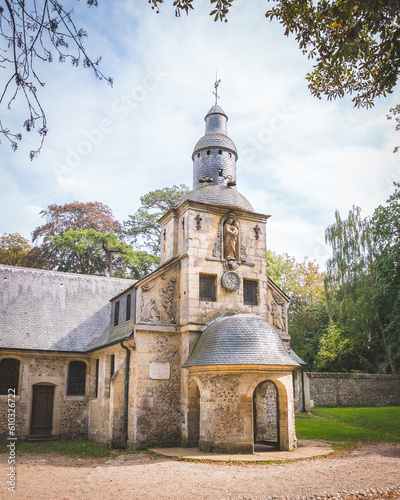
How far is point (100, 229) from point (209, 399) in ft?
74.9

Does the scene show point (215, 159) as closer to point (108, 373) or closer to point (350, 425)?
point (108, 373)

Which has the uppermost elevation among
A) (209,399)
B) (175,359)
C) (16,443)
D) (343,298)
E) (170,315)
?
(343,298)

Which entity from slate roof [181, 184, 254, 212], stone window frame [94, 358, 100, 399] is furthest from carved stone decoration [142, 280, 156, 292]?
stone window frame [94, 358, 100, 399]

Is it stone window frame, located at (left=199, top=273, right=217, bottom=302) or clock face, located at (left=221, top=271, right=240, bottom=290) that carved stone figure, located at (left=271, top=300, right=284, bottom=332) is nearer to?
clock face, located at (left=221, top=271, right=240, bottom=290)

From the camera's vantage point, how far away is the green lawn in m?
17.4

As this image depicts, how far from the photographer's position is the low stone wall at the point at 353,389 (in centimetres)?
2758

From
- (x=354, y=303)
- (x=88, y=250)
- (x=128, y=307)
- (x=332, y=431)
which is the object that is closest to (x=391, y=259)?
(x=354, y=303)

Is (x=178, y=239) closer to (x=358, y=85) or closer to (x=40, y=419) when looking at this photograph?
(x=40, y=419)

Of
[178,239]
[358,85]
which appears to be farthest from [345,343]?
[358,85]

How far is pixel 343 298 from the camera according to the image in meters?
31.0

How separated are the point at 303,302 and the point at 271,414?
71.1 ft

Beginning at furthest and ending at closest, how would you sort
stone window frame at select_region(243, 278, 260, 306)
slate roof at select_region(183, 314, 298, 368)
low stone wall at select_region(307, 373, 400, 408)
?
low stone wall at select_region(307, 373, 400, 408) → stone window frame at select_region(243, 278, 260, 306) → slate roof at select_region(183, 314, 298, 368)

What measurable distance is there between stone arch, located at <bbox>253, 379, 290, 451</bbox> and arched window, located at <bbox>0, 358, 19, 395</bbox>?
989 centimetres

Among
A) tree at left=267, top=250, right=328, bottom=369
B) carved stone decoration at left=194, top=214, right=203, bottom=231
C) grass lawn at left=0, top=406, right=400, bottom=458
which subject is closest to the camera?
grass lawn at left=0, top=406, right=400, bottom=458
